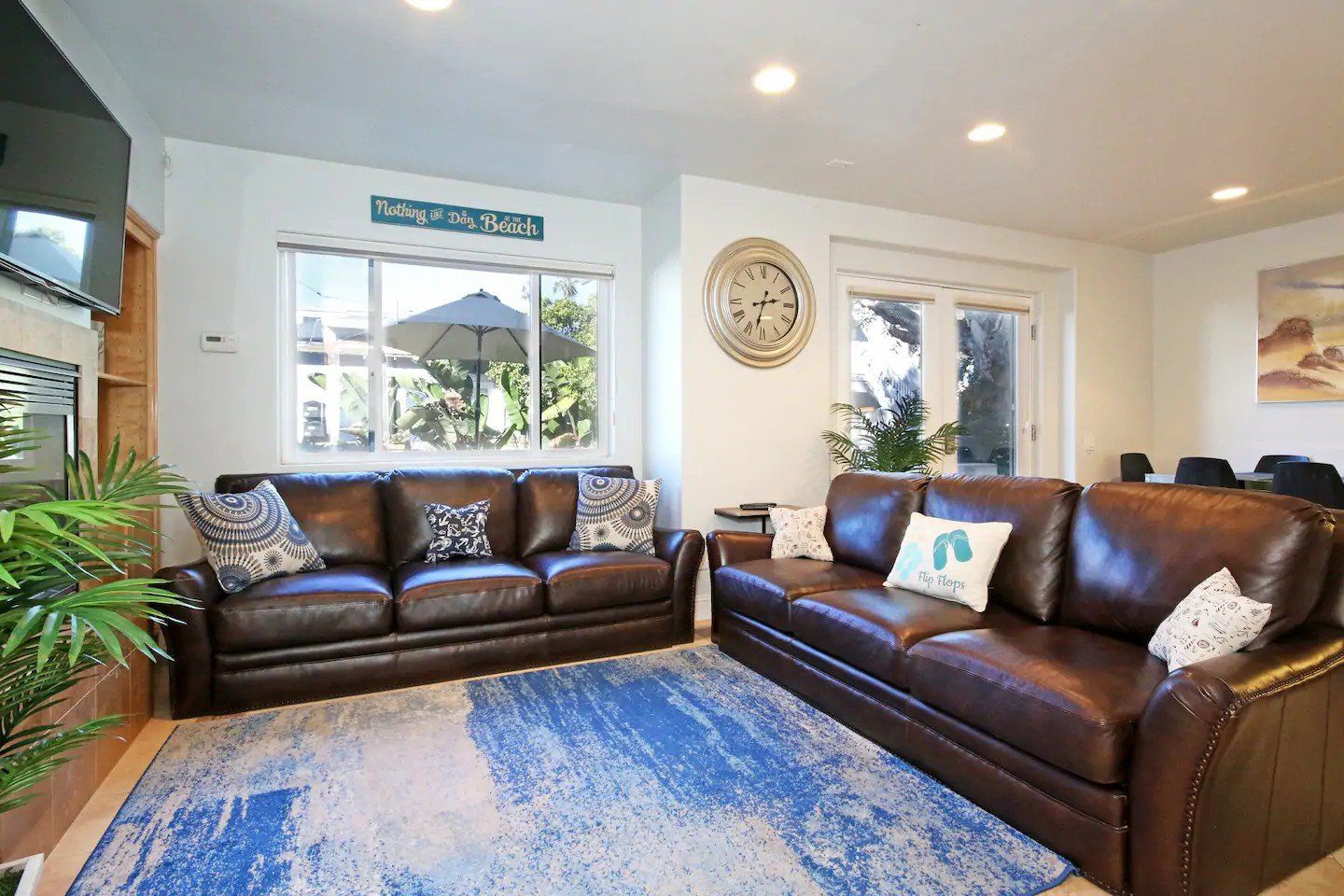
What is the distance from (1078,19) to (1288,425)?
166 inches

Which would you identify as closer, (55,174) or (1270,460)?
(55,174)

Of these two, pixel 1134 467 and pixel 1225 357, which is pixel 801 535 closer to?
pixel 1134 467

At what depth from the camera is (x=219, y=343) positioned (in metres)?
3.68

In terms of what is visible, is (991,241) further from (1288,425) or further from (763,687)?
(763,687)

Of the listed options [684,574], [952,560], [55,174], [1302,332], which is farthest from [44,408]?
[1302,332]

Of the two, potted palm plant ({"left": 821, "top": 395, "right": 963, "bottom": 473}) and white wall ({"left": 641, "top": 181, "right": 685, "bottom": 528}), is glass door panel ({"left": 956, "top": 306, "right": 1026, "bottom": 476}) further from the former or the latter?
white wall ({"left": 641, "top": 181, "right": 685, "bottom": 528})

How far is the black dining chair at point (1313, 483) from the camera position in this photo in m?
3.69

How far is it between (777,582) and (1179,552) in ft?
4.81

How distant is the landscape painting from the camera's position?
4.88 m

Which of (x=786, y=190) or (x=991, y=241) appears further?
(x=991, y=241)

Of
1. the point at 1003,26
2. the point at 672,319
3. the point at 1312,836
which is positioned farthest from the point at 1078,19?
the point at 1312,836

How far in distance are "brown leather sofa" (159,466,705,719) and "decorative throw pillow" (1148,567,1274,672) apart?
2.14 meters

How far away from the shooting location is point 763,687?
9.89 feet

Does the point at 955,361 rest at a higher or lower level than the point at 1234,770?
higher
